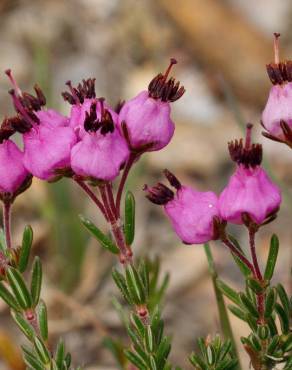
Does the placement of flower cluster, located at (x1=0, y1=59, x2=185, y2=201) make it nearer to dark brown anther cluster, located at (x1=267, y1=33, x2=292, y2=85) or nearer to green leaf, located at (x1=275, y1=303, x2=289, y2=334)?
dark brown anther cluster, located at (x1=267, y1=33, x2=292, y2=85)

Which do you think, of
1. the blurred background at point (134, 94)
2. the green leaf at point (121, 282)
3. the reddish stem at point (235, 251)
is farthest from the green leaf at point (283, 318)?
the blurred background at point (134, 94)

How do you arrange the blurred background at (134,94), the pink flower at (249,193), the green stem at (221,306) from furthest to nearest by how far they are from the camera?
the blurred background at (134,94)
the green stem at (221,306)
the pink flower at (249,193)

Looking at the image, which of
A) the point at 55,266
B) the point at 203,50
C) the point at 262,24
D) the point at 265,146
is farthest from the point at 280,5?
the point at 55,266

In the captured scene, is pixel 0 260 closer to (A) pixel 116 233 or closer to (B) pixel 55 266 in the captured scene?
(A) pixel 116 233

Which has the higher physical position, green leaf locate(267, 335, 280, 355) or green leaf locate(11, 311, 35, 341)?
green leaf locate(11, 311, 35, 341)

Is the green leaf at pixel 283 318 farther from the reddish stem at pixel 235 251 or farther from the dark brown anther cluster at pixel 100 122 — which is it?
the dark brown anther cluster at pixel 100 122

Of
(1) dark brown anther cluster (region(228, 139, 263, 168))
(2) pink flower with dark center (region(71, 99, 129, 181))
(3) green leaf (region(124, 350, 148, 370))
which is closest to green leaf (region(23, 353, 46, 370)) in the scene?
(3) green leaf (region(124, 350, 148, 370))
